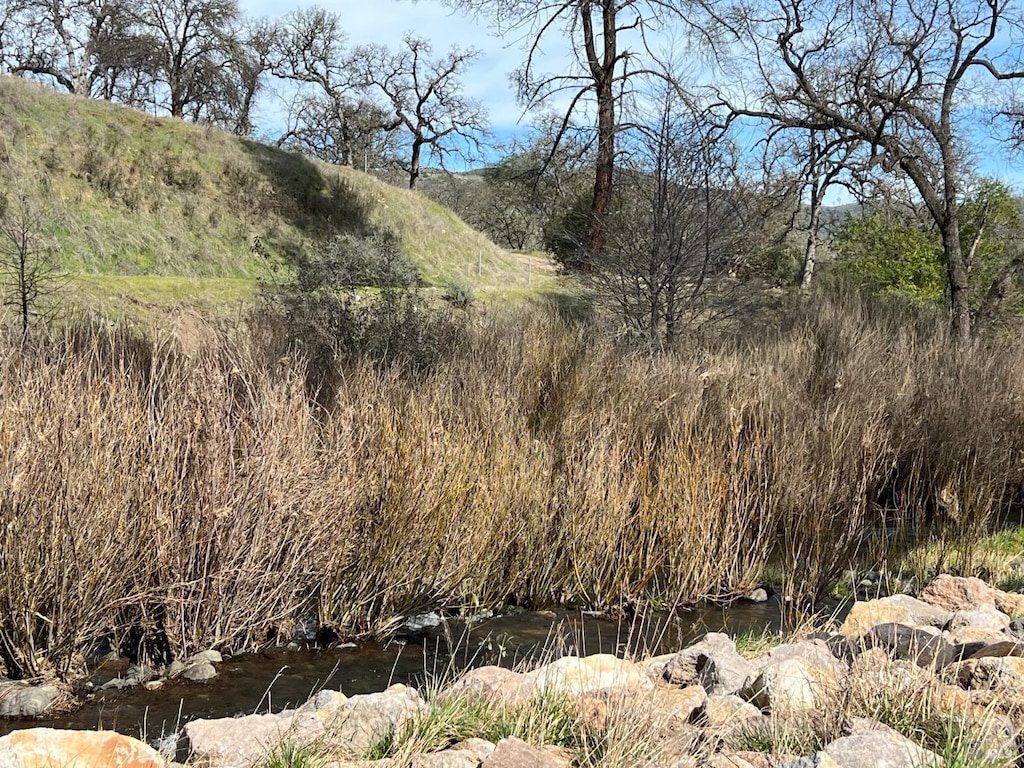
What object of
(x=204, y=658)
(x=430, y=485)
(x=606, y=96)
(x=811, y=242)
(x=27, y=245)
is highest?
(x=606, y=96)

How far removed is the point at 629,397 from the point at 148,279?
35.9 ft

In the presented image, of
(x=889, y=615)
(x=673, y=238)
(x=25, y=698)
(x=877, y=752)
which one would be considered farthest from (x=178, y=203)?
(x=877, y=752)

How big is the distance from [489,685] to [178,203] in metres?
20.0

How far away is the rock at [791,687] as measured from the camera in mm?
3230

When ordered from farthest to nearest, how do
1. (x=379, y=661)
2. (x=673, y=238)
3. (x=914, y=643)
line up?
(x=673, y=238), (x=379, y=661), (x=914, y=643)

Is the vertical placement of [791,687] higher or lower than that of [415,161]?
lower

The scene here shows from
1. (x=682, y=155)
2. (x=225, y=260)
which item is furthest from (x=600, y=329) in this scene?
(x=225, y=260)

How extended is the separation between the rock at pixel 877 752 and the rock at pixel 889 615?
1.88 metres

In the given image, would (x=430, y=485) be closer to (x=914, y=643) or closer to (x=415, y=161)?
(x=914, y=643)

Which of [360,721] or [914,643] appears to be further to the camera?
[914,643]

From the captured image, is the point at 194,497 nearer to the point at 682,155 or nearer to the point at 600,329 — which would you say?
the point at 600,329

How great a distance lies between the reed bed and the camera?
414 centimetres

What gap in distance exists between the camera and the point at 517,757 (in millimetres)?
2764

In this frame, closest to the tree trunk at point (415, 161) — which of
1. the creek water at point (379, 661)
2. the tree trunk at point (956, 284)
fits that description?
the tree trunk at point (956, 284)
